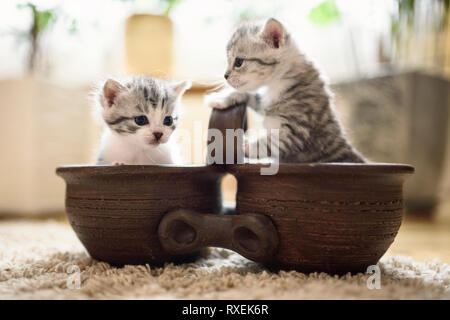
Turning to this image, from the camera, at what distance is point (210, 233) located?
905 millimetres

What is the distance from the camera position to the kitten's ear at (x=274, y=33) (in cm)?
105

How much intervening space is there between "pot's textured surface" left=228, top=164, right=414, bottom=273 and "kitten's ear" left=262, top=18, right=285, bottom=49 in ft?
1.24

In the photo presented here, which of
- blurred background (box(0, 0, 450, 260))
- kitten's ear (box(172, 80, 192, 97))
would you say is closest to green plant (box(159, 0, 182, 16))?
blurred background (box(0, 0, 450, 260))

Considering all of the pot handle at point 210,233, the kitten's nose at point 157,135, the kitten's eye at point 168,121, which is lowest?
the pot handle at point 210,233

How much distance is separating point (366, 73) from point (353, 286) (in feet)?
6.17

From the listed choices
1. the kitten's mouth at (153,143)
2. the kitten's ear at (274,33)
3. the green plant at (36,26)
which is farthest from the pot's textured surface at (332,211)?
the green plant at (36,26)

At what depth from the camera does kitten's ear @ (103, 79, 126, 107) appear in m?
1.04

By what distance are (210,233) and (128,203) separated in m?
0.19

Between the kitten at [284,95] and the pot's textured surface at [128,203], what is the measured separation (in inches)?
7.7

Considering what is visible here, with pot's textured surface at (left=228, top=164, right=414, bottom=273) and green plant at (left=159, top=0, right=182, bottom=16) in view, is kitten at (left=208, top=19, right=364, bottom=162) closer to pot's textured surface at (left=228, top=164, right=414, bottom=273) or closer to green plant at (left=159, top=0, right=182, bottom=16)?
pot's textured surface at (left=228, top=164, right=414, bottom=273)

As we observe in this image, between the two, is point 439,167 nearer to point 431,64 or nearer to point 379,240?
point 431,64
